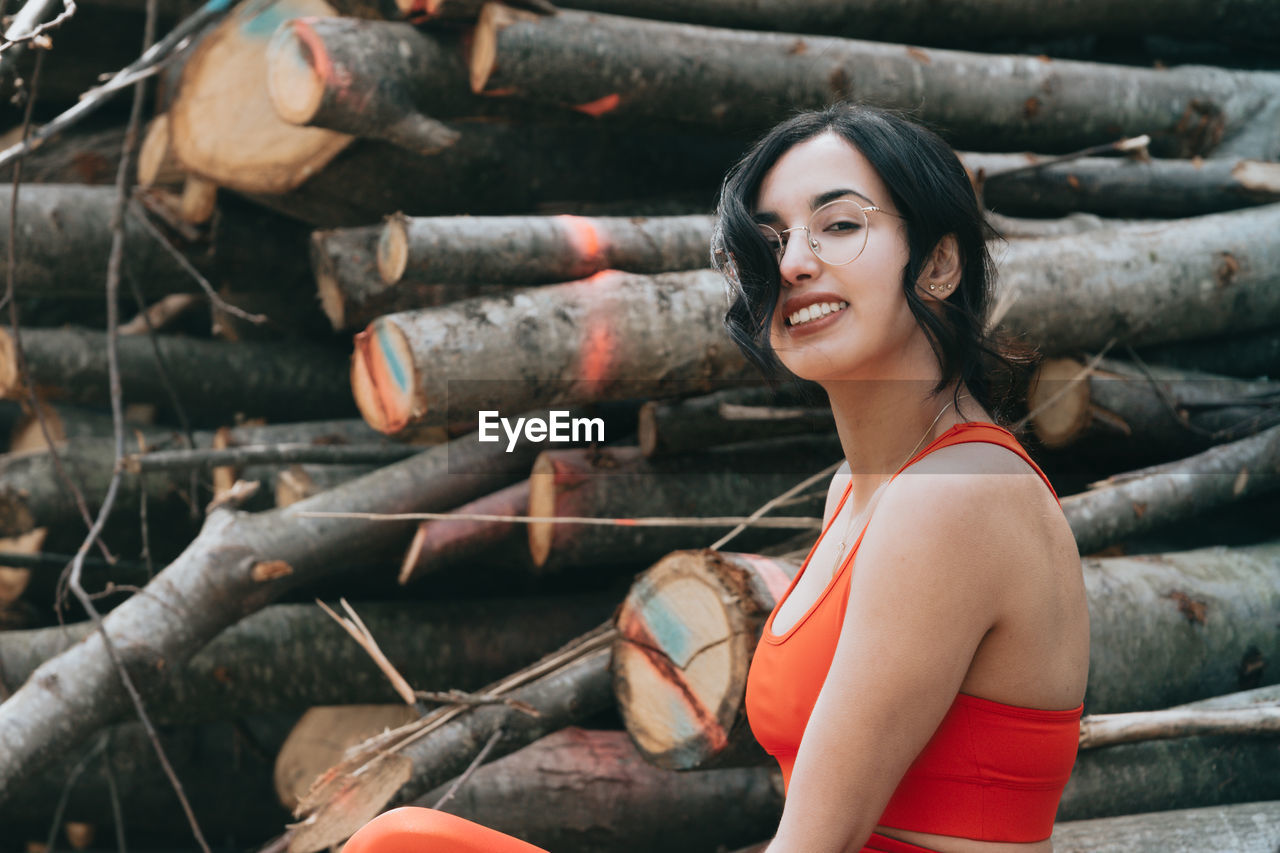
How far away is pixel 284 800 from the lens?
126 inches

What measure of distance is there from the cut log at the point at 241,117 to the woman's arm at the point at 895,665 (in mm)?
2414

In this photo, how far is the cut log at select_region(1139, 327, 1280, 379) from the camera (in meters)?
3.59

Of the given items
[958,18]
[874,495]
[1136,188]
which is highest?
[958,18]

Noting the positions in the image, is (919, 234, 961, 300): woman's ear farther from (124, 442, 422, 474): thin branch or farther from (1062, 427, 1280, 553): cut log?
(124, 442, 422, 474): thin branch

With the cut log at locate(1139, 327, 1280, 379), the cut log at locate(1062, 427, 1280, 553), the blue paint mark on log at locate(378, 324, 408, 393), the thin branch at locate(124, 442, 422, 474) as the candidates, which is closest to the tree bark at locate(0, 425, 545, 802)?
the thin branch at locate(124, 442, 422, 474)

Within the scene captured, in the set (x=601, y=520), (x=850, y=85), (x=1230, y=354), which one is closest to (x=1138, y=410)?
(x=1230, y=354)

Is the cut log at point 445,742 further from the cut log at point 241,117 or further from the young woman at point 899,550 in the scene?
the cut log at point 241,117

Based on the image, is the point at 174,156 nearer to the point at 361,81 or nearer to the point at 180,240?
the point at 180,240

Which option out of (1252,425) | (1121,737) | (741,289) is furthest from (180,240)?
(1252,425)

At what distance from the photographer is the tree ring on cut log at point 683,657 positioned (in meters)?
1.93

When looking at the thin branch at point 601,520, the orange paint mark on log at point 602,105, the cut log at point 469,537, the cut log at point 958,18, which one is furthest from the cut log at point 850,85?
the cut log at point 469,537

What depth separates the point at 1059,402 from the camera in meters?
3.15

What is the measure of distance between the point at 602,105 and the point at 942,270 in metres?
1.81
